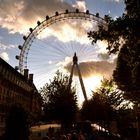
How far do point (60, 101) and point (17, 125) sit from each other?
32294mm

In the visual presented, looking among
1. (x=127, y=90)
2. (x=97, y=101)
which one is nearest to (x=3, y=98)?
(x=97, y=101)

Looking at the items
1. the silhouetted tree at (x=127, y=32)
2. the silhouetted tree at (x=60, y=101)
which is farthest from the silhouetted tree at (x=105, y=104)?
the silhouetted tree at (x=127, y=32)

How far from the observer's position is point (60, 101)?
2058 inches

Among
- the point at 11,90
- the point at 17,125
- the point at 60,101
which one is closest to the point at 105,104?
the point at 60,101

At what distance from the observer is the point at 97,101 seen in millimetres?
69125

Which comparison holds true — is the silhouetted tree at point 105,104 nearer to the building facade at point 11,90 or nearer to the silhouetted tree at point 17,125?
the building facade at point 11,90

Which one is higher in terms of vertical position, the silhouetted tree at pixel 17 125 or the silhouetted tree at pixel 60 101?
the silhouetted tree at pixel 60 101

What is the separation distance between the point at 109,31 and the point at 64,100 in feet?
110

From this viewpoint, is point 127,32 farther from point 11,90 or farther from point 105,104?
point 11,90

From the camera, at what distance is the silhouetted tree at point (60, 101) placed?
50.4 meters

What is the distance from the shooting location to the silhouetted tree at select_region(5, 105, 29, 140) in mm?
19491

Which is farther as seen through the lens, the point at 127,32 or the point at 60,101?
the point at 60,101

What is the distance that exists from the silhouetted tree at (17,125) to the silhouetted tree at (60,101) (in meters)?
29.4

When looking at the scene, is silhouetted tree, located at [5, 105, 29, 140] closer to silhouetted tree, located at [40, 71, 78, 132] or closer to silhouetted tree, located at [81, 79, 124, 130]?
silhouetted tree, located at [40, 71, 78, 132]
